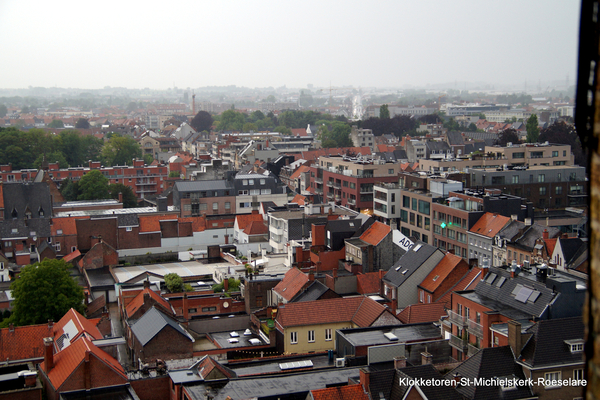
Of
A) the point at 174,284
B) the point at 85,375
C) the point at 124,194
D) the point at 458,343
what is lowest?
the point at 174,284

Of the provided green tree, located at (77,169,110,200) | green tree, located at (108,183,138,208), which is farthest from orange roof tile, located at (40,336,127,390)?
green tree, located at (108,183,138,208)

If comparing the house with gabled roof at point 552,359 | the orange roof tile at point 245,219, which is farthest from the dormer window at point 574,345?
the orange roof tile at point 245,219

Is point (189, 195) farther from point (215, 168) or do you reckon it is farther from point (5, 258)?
point (5, 258)

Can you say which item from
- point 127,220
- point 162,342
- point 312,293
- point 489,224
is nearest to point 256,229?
point 127,220

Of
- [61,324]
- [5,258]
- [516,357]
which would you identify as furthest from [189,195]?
[516,357]

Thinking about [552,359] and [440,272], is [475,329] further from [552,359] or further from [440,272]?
[440,272]

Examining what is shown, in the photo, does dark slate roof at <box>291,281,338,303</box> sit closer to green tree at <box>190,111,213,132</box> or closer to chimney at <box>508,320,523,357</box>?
chimney at <box>508,320,523,357</box>
